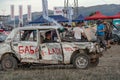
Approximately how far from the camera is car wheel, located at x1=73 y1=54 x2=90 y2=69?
51.0 feet

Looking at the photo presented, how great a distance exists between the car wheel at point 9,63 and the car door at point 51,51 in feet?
3.59

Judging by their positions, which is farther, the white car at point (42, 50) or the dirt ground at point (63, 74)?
the white car at point (42, 50)

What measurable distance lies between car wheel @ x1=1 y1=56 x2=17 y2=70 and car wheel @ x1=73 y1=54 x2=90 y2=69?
2.21 metres

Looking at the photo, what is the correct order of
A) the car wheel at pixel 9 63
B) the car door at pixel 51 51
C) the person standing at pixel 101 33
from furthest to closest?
the person standing at pixel 101 33 < the car wheel at pixel 9 63 < the car door at pixel 51 51

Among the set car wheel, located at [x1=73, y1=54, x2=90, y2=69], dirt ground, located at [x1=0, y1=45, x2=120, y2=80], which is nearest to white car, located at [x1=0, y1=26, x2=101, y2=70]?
car wheel, located at [x1=73, y1=54, x2=90, y2=69]

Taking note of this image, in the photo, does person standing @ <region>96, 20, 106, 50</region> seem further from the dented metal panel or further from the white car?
the dented metal panel

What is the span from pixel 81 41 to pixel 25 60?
2.19 metres

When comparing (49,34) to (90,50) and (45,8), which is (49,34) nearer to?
(90,50)

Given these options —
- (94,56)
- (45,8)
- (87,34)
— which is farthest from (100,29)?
(94,56)

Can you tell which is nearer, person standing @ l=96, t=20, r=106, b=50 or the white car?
the white car

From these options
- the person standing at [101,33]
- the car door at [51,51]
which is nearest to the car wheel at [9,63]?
the car door at [51,51]

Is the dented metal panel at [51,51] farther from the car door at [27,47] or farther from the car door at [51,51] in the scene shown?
the car door at [27,47]

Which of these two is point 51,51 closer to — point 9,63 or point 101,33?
point 9,63

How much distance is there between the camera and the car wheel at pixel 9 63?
51.2 ft
